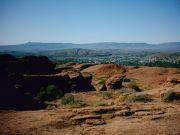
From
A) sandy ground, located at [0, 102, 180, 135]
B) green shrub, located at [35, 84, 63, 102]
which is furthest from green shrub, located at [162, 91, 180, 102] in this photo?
green shrub, located at [35, 84, 63, 102]

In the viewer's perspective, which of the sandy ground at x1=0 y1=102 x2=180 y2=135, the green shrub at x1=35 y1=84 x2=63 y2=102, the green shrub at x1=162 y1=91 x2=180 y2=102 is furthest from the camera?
the green shrub at x1=35 y1=84 x2=63 y2=102

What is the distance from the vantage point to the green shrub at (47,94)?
71.9 feet

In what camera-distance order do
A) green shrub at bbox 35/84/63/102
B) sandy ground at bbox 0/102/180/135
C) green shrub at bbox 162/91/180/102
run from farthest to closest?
green shrub at bbox 35/84/63/102 → green shrub at bbox 162/91/180/102 → sandy ground at bbox 0/102/180/135

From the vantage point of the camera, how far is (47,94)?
22.4 metres

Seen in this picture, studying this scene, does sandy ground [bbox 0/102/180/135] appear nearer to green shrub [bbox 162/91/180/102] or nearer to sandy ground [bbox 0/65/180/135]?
sandy ground [bbox 0/65/180/135]

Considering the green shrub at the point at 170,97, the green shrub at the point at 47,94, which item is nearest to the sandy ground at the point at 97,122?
the green shrub at the point at 170,97

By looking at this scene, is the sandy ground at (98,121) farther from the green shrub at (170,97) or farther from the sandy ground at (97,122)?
the green shrub at (170,97)

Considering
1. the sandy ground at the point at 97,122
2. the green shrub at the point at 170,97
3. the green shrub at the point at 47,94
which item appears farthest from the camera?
the green shrub at the point at 47,94

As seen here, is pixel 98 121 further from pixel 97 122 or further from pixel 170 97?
pixel 170 97

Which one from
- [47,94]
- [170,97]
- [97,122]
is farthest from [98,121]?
[47,94]

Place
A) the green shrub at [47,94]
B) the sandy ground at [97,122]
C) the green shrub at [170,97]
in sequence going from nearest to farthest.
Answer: the sandy ground at [97,122] < the green shrub at [170,97] < the green shrub at [47,94]

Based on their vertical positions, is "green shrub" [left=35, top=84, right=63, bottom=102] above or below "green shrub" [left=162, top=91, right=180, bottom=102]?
below

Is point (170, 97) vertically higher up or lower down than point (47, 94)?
higher up

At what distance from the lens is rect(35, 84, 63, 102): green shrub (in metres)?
21.9
